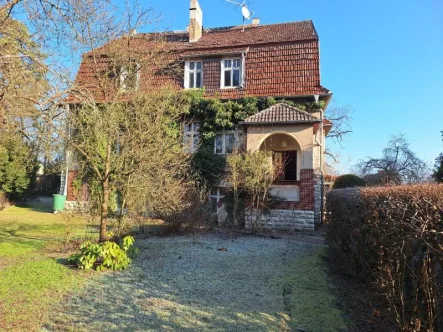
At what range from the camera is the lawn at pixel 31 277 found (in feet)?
14.1

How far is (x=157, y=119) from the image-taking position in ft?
27.8

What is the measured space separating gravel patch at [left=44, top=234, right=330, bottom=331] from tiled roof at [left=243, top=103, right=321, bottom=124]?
660cm

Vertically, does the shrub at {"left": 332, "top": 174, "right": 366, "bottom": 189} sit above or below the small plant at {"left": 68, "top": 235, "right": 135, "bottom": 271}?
above

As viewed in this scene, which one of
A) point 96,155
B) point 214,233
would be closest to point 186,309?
point 96,155

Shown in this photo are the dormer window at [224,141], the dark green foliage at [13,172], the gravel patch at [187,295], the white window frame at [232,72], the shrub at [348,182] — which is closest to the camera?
the gravel patch at [187,295]

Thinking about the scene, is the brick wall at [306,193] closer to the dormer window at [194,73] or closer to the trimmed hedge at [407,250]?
the dormer window at [194,73]

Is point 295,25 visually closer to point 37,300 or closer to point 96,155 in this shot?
point 96,155

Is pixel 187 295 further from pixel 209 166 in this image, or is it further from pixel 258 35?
pixel 258 35

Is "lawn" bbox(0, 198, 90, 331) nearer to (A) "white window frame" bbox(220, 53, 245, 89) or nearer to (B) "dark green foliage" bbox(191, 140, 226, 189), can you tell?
(B) "dark green foliage" bbox(191, 140, 226, 189)

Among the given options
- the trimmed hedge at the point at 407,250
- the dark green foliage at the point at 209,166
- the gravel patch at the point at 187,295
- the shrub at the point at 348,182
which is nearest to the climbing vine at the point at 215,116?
the dark green foliage at the point at 209,166

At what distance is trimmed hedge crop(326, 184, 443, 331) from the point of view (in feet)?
11.1

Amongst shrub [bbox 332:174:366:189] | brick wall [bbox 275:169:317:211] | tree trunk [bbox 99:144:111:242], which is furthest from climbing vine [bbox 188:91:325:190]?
tree trunk [bbox 99:144:111:242]

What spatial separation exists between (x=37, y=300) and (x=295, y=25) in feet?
62.5

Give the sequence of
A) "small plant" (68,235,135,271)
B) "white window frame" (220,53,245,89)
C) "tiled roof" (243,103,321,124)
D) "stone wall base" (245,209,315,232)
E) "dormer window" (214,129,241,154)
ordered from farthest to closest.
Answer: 1. "white window frame" (220,53,245,89)
2. "dormer window" (214,129,241,154)
3. "tiled roof" (243,103,321,124)
4. "stone wall base" (245,209,315,232)
5. "small plant" (68,235,135,271)
